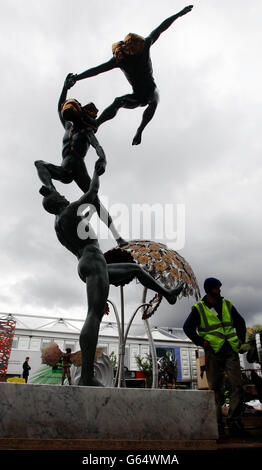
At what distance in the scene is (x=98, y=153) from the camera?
359 cm

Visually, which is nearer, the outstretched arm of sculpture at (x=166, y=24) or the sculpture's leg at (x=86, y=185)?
the sculpture's leg at (x=86, y=185)

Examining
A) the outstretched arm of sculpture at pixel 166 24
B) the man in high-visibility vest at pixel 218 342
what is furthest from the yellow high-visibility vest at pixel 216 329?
the outstretched arm of sculpture at pixel 166 24

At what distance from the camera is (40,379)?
1493 centimetres

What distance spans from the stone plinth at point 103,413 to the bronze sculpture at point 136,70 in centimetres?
348

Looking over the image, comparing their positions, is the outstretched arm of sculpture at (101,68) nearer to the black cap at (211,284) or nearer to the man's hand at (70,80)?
the man's hand at (70,80)

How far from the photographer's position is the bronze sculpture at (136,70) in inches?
177

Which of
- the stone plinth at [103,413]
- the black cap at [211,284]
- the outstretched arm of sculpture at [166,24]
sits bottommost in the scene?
the stone plinth at [103,413]

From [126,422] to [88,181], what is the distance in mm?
2711

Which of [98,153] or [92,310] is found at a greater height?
[98,153]

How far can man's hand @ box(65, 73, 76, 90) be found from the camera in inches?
172

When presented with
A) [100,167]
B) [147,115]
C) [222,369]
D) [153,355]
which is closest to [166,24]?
[147,115]

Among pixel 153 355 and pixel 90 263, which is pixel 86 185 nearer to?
pixel 90 263

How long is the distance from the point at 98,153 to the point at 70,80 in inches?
61.2
